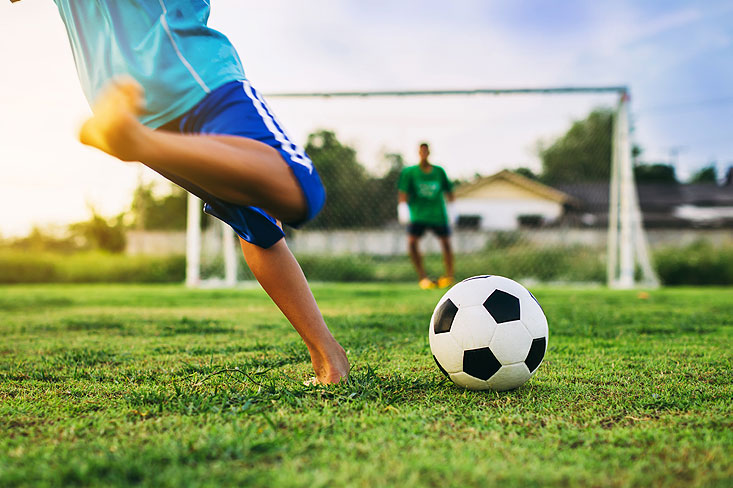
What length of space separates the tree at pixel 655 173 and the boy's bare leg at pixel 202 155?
124 ft

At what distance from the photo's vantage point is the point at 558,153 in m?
16.1

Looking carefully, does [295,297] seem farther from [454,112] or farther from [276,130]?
[454,112]

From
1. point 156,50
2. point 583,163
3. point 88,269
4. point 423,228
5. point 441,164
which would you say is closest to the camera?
point 156,50

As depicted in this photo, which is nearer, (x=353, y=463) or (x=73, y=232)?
(x=353, y=463)

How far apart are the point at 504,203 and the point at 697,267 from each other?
7991 mm

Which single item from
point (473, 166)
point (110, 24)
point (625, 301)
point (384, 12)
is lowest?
point (625, 301)

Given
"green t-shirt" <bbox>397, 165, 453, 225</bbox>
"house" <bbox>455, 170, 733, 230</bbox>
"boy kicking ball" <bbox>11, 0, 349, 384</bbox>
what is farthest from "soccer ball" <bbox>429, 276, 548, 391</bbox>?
"house" <bbox>455, 170, 733, 230</bbox>

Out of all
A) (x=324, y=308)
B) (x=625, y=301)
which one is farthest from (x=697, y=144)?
(x=324, y=308)

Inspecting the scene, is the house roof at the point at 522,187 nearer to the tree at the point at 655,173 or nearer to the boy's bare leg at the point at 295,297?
the boy's bare leg at the point at 295,297

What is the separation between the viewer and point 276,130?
1.63m

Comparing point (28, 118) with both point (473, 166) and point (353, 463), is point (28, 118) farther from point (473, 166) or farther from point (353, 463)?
point (353, 463)

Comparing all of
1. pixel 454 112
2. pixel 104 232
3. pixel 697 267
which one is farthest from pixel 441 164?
pixel 104 232

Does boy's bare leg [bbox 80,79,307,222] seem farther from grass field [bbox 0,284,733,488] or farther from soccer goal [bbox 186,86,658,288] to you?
soccer goal [bbox 186,86,658,288]

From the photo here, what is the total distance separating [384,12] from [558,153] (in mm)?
8527
